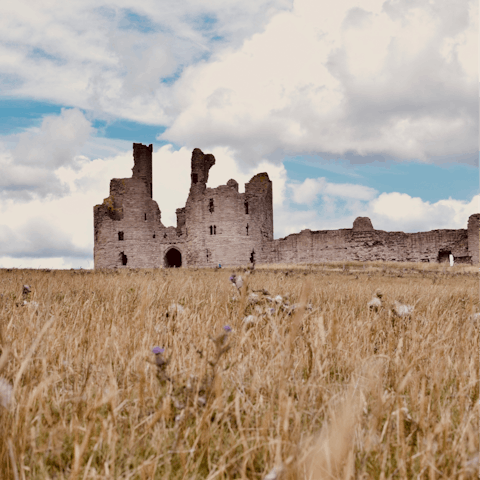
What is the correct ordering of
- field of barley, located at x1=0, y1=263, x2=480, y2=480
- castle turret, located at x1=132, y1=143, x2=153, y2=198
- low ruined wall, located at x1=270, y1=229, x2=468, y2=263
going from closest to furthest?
1. field of barley, located at x1=0, y1=263, x2=480, y2=480
2. low ruined wall, located at x1=270, y1=229, x2=468, y2=263
3. castle turret, located at x1=132, y1=143, x2=153, y2=198

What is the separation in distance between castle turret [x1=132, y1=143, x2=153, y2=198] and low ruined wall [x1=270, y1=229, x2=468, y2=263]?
1523cm

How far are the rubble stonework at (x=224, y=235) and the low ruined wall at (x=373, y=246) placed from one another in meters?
0.06

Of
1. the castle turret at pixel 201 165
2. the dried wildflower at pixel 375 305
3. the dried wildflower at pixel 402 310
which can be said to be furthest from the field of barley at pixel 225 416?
the castle turret at pixel 201 165

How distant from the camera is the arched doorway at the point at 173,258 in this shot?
Answer: 1599 inches

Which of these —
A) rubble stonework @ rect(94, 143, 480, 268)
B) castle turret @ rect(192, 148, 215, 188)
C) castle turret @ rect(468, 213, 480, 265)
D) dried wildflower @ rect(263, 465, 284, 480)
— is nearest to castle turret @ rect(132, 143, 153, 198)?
rubble stonework @ rect(94, 143, 480, 268)

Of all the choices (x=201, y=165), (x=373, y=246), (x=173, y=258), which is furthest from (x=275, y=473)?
(x=173, y=258)

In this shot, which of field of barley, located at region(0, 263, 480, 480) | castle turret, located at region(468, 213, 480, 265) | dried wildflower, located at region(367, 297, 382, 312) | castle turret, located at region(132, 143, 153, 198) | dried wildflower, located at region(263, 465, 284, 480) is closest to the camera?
dried wildflower, located at region(263, 465, 284, 480)

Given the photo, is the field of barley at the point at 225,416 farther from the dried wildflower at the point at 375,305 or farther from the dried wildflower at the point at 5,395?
A: the dried wildflower at the point at 375,305

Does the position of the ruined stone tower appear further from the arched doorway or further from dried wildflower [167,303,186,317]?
dried wildflower [167,303,186,317]

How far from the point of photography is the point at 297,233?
3556 cm

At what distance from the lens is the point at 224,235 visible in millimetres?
34438

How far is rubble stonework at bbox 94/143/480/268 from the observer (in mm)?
32969

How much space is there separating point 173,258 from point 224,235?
9423 mm

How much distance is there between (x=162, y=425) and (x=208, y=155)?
1504 inches
